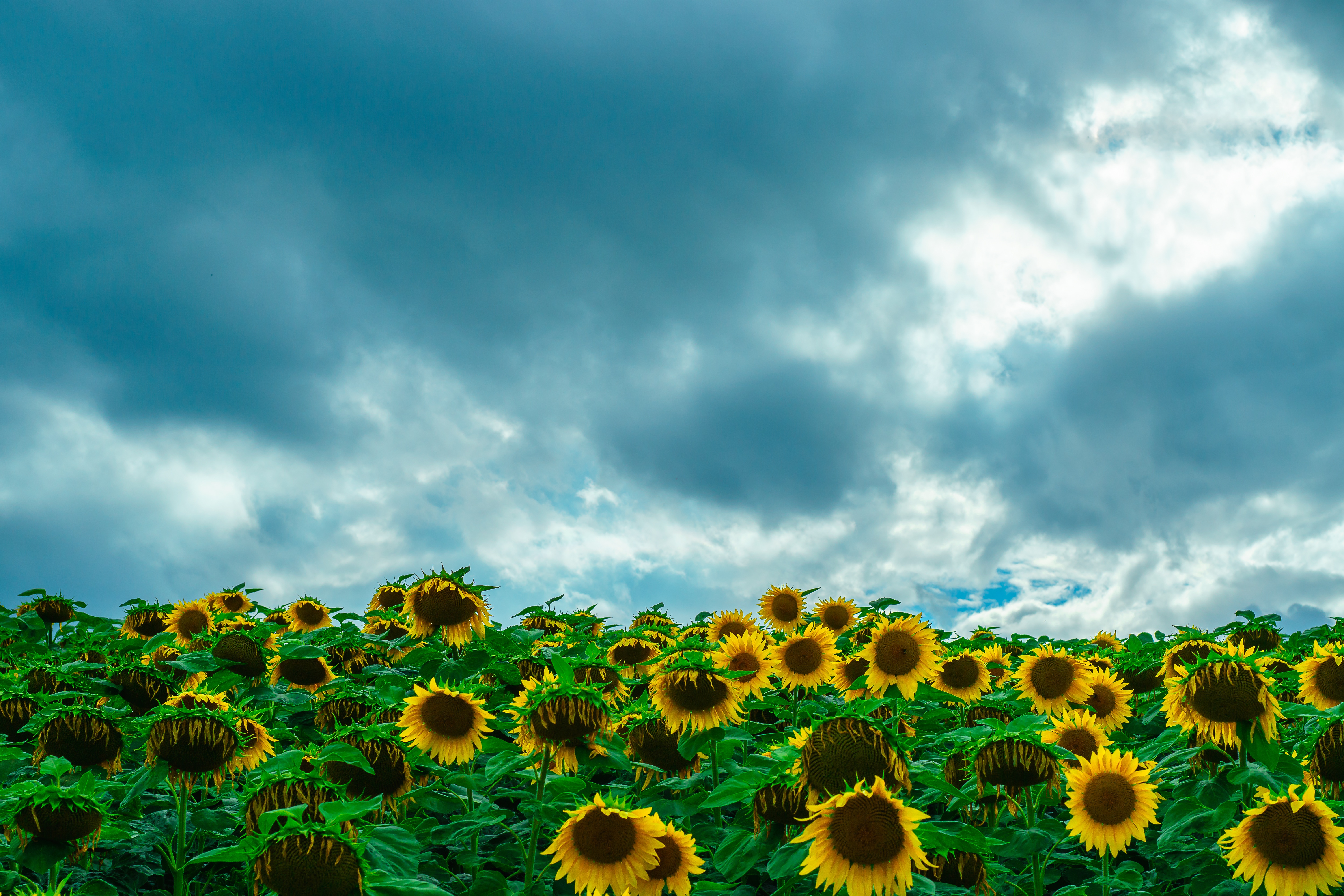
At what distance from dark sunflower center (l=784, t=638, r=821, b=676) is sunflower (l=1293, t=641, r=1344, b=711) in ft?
13.2

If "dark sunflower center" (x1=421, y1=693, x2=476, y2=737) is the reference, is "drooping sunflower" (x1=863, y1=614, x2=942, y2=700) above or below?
above

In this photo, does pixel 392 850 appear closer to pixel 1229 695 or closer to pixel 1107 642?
pixel 1229 695

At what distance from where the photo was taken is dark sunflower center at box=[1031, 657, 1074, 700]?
8.65 metres

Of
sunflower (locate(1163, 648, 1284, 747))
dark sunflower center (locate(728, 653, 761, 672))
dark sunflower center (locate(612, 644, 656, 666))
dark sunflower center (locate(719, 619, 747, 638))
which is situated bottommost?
sunflower (locate(1163, 648, 1284, 747))

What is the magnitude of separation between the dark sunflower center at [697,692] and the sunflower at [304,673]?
436cm

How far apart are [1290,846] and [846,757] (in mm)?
2935

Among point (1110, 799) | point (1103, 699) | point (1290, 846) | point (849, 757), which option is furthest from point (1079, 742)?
point (849, 757)

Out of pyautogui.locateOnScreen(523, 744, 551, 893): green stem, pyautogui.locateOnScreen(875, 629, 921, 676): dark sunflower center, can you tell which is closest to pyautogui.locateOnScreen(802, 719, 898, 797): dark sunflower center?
pyautogui.locateOnScreen(523, 744, 551, 893): green stem

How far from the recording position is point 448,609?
8180 millimetres

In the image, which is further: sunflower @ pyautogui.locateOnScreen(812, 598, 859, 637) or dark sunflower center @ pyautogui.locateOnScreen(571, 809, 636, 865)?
sunflower @ pyautogui.locateOnScreen(812, 598, 859, 637)

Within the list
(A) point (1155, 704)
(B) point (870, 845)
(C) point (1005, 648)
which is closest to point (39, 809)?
(B) point (870, 845)

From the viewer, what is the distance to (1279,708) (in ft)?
19.9

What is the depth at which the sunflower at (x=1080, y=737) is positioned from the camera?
6824 mm

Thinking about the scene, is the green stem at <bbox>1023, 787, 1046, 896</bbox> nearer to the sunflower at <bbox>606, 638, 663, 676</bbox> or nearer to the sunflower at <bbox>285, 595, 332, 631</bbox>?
the sunflower at <bbox>606, 638, 663, 676</bbox>
